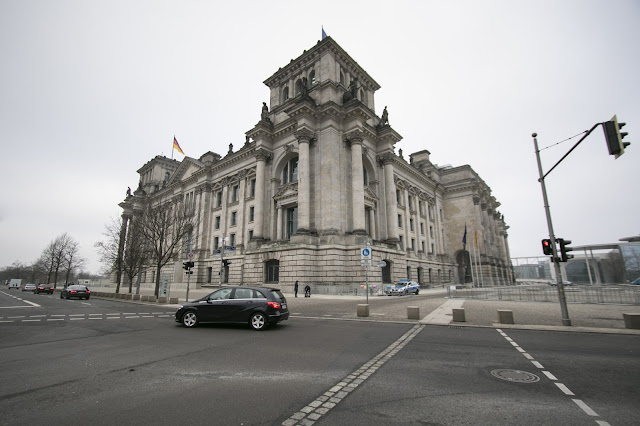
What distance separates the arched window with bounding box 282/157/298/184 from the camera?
1529 inches

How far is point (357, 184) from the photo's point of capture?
3412cm

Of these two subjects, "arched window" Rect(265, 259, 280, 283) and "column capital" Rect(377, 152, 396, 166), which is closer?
"arched window" Rect(265, 259, 280, 283)

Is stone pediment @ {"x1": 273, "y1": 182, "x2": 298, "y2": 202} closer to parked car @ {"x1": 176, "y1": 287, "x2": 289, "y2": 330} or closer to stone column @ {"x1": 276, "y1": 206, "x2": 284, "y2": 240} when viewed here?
stone column @ {"x1": 276, "y1": 206, "x2": 284, "y2": 240}

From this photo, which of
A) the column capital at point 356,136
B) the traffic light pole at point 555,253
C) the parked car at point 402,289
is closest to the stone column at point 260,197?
the column capital at point 356,136

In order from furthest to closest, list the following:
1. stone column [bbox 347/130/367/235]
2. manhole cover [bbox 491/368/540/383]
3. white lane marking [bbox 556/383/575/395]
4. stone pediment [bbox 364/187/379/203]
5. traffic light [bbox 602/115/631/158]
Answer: stone pediment [bbox 364/187/379/203]
stone column [bbox 347/130/367/235]
traffic light [bbox 602/115/631/158]
manhole cover [bbox 491/368/540/383]
white lane marking [bbox 556/383/575/395]

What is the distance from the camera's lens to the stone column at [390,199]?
1521 inches

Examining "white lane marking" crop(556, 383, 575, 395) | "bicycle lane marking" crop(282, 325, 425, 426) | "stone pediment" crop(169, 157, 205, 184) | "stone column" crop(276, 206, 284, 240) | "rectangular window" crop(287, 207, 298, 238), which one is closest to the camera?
"bicycle lane marking" crop(282, 325, 425, 426)

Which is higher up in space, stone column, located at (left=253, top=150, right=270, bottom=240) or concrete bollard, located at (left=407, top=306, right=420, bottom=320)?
stone column, located at (left=253, top=150, right=270, bottom=240)

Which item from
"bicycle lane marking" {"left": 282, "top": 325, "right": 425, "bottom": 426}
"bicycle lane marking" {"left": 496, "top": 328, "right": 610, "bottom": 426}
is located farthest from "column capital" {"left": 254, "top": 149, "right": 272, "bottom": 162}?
"bicycle lane marking" {"left": 496, "top": 328, "right": 610, "bottom": 426}

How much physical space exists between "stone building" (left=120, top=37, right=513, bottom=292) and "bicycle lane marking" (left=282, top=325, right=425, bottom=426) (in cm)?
1521

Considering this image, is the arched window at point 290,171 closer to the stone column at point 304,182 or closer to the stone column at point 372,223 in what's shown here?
the stone column at point 304,182

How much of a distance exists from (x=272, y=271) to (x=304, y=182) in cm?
1079

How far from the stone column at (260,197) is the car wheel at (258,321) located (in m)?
26.5

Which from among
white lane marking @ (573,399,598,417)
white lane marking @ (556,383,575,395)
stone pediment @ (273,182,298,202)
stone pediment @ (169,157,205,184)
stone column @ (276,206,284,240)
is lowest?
white lane marking @ (556,383,575,395)
